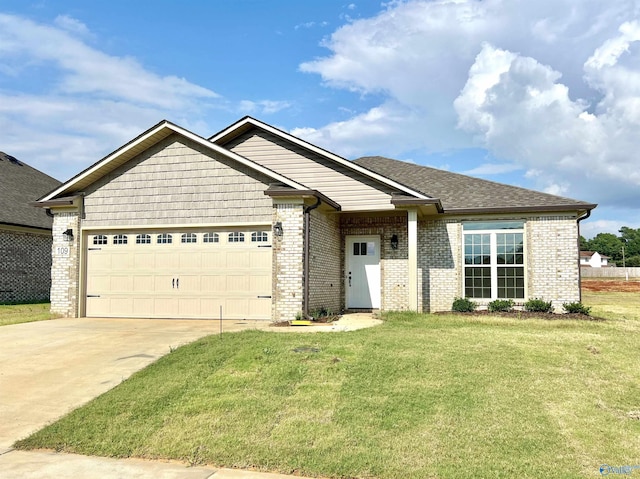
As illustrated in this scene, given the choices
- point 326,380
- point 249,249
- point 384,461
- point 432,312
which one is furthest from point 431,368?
point 432,312

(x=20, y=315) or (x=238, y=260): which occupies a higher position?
(x=238, y=260)

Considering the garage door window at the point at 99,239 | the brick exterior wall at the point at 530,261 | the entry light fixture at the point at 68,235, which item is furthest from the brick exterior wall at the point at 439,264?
the entry light fixture at the point at 68,235

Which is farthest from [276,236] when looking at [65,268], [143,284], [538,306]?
[538,306]

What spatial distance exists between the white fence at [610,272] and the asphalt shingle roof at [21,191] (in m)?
55.1

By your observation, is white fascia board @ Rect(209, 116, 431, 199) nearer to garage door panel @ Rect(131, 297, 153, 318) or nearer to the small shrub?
the small shrub

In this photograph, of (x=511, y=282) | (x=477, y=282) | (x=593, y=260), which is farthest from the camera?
(x=593, y=260)

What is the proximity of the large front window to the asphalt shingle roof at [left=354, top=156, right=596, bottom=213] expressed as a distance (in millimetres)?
596

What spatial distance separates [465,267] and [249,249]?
6.65 m

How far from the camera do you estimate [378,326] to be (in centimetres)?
1109

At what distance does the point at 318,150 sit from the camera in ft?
47.9

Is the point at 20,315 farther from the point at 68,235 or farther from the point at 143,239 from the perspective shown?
the point at 143,239

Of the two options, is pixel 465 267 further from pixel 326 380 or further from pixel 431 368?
pixel 326 380

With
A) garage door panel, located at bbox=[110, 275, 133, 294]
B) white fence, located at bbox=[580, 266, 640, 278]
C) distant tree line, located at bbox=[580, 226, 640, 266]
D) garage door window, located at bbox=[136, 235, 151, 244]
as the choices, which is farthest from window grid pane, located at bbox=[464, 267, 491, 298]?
distant tree line, located at bbox=[580, 226, 640, 266]

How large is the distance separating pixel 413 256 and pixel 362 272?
8.28 feet
